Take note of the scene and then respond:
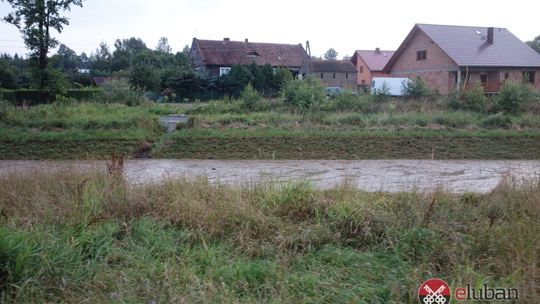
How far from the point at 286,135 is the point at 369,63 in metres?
53.2

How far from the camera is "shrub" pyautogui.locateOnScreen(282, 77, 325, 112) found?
18.6 metres

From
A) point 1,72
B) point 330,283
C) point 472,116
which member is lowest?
point 330,283

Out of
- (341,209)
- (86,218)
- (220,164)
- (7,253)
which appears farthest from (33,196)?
(220,164)

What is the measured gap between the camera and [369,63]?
2530 inches

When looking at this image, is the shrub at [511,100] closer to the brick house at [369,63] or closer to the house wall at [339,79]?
the brick house at [369,63]

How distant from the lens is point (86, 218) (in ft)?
17.7

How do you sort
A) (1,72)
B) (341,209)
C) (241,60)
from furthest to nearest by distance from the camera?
(241,60) < (1,72) < (341,209)

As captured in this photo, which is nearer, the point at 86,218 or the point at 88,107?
the point at 86,218

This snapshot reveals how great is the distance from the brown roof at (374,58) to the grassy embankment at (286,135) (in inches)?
1823

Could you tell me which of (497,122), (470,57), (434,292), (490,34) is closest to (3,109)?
(434,292)

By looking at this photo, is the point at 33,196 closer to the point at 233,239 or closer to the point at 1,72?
the point at 233,239

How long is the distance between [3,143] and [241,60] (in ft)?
157

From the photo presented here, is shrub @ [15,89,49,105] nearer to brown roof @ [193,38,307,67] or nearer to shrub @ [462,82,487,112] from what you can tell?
shrub @ [462,82,487,112]

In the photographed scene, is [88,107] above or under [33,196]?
above
